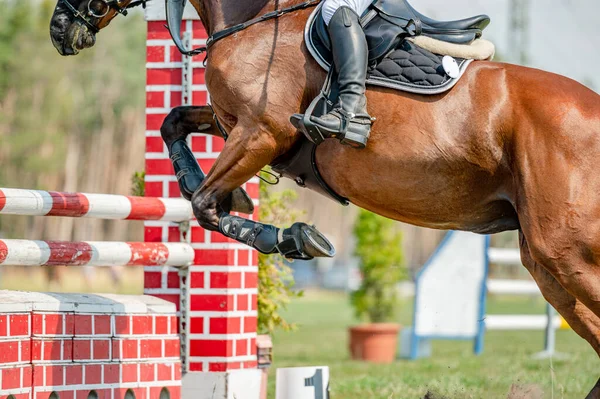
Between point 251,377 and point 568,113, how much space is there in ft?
8.97

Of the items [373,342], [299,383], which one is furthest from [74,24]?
[373,342]

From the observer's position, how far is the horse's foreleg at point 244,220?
14.9 feet

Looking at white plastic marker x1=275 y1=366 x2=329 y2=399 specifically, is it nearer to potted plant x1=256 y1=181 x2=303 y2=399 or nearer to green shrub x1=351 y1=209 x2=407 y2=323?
potted plant x1=256 y1=181 x2=303 y2=399

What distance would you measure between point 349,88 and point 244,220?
2.90ft

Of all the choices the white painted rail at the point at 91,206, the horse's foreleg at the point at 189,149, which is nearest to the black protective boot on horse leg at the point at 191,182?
the horse's foreleg at the point at 189,149

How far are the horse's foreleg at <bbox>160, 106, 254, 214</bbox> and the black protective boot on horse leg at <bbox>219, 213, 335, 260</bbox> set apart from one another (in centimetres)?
19

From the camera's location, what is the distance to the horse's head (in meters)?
4.87

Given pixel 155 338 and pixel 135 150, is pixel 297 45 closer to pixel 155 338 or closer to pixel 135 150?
pixel 155 338

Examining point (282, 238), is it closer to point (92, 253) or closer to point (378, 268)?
point (92, 253)

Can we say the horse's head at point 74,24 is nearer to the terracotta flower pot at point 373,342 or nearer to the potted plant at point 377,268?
the terracotta flower pot at point 373,342

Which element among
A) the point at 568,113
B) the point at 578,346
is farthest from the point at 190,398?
the point at 578,346

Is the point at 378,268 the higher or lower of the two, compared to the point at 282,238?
lower

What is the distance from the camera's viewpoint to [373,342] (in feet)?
44.6

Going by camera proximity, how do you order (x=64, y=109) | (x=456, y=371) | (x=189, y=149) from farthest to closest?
1. (x=64, y=109)
2. (x=456, y=371)
3. (x=189, y=149)
